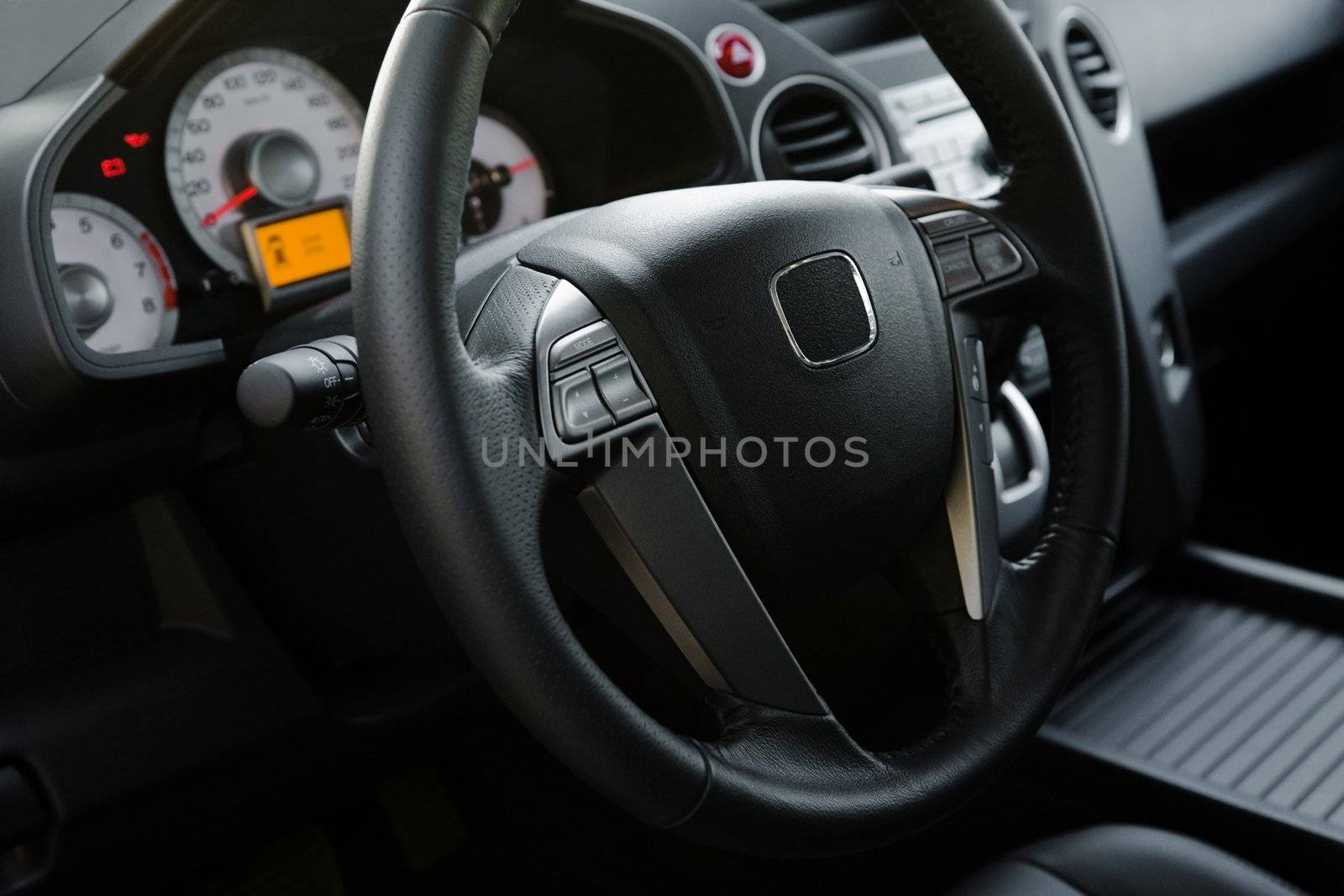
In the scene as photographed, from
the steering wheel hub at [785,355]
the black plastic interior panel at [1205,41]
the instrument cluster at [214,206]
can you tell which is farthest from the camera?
the black plastic interior panel at [1205,41]

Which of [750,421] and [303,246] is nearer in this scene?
[750,421]

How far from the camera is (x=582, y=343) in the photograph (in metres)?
0.69

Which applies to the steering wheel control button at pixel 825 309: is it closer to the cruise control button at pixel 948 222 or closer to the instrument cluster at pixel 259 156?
the cruise control button at pixel 948 222

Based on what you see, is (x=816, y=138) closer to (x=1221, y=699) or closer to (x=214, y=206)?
(x=214, y=206)

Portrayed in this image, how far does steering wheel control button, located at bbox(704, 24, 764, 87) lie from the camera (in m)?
1.19

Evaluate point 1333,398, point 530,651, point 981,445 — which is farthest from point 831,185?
point 1333,398

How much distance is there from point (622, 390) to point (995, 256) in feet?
1.05

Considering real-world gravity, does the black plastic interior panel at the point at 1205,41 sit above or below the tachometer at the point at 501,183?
below

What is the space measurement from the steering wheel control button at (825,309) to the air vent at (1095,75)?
0.85 metres

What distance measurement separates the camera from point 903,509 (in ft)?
2.70

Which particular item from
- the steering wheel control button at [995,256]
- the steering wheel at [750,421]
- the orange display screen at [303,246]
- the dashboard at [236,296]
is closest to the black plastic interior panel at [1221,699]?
the dashboard at [236,296]

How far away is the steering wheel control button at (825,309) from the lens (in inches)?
30.1

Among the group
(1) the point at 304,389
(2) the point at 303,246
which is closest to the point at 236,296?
(2) the point at 303,246

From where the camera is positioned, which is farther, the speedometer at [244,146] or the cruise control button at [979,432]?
the speedometer at [244,146]
